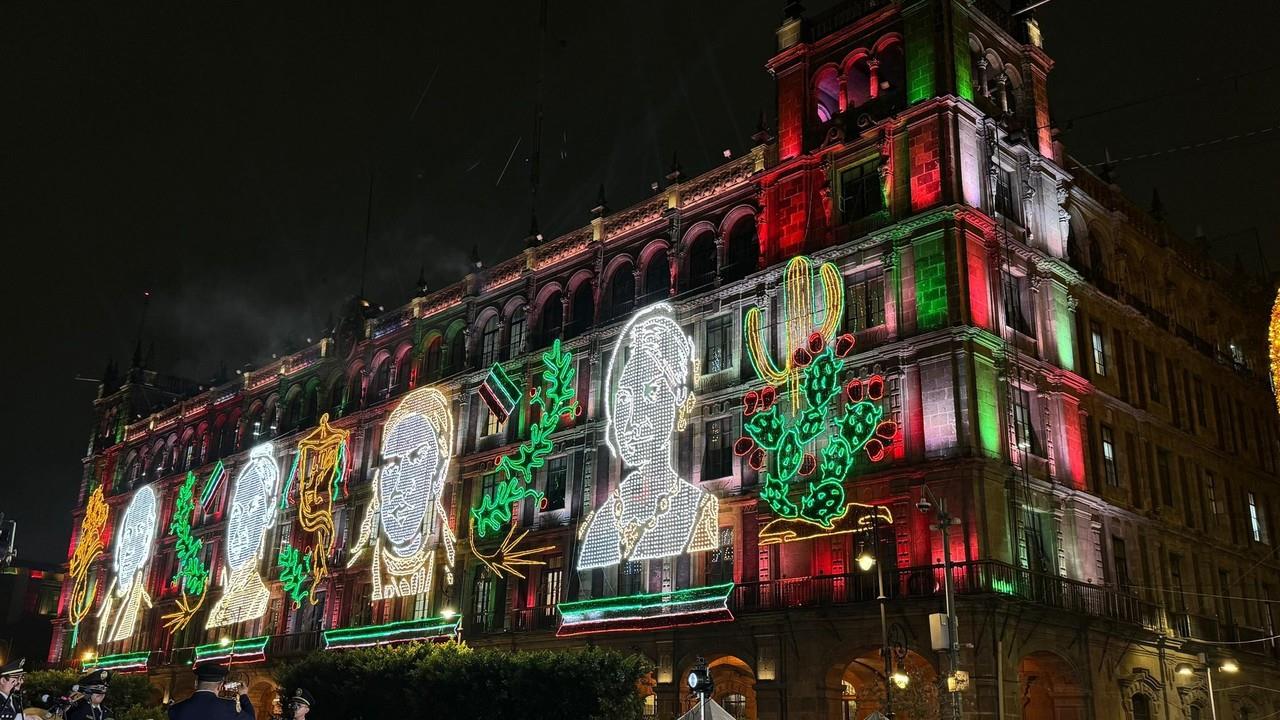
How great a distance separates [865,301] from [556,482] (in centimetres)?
1484

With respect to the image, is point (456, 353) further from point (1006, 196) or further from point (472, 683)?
point (1006, 196)

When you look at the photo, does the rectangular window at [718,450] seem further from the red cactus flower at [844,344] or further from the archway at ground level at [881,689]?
the archway at ground level at [881,689]

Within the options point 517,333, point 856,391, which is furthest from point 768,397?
point 517,333

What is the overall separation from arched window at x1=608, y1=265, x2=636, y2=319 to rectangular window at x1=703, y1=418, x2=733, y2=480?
7.30m

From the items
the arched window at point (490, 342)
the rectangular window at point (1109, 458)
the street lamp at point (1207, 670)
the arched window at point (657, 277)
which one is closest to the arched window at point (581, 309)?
the arched window at point (657, 277)

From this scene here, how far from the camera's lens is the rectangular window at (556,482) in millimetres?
42219

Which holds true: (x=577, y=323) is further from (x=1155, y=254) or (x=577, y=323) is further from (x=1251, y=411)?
(x=1251, y=411)

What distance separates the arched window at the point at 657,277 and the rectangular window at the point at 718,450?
641 centimetres

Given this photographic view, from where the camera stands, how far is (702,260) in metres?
40.5

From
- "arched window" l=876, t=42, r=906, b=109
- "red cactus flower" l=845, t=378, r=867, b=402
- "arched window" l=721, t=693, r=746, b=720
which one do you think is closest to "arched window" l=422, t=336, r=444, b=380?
"arched window" l=721, t=693, r=746, b=720

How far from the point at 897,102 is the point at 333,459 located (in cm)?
3248

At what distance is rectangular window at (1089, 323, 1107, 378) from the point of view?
37312 millimetres

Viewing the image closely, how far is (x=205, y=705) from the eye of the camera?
9750 mm

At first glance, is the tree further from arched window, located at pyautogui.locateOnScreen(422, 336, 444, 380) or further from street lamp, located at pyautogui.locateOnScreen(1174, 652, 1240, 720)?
street lamp, located at pyautogui.locateOnScreen(1174, 652, 1240, 720)
